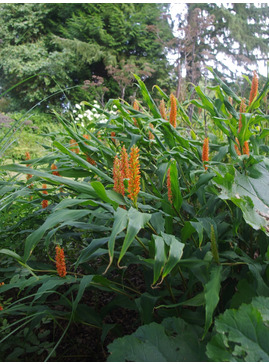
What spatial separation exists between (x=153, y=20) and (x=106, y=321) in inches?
460

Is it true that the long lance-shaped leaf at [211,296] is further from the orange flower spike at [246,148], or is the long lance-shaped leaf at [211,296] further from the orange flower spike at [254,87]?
the orange flower spike at [254,87]

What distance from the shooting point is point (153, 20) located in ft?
36.3

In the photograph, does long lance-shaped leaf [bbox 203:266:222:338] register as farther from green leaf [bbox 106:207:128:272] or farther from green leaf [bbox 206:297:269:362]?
green leaf [bbox 106:207:128:272]

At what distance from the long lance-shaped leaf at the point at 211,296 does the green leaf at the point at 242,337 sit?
1.4 inches

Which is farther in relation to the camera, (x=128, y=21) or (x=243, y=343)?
(x=128, y=21)

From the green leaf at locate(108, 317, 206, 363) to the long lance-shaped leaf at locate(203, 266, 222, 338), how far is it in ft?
0.46

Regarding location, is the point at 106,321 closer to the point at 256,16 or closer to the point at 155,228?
the point at 155,228

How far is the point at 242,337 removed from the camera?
71 centimetres

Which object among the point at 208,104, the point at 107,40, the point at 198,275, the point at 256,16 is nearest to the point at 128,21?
the point at 107,40

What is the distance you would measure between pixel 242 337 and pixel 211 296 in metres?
0.11

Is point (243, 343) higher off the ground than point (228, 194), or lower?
lower

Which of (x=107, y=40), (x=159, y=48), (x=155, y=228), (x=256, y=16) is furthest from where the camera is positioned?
(x=256, y=16)

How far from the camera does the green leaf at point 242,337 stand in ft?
2.25

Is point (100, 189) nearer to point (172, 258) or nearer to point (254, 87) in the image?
point (172, 258)
